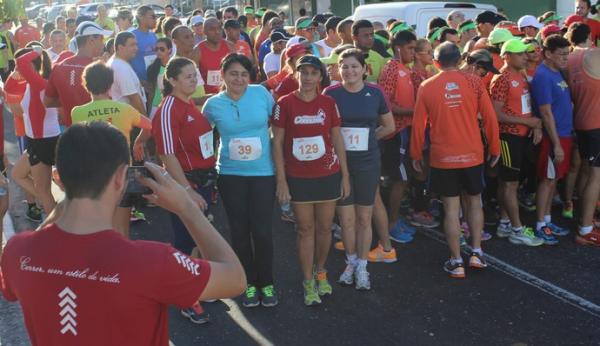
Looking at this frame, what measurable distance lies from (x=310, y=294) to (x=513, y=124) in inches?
95.2

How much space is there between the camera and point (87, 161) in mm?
1706

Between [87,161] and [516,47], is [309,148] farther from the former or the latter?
[87,161]

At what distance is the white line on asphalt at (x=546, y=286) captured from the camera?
4383 mm

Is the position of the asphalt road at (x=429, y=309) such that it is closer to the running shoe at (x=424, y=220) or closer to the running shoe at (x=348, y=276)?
the running shoe at (x=348, y=276)

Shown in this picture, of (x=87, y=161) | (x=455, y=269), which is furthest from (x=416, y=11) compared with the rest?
(x=87, y=161)

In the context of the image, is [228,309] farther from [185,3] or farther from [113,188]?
[185,3]

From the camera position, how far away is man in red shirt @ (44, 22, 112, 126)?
5.44 meters

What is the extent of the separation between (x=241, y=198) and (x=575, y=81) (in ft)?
11.0

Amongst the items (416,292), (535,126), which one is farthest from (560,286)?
(535,126)

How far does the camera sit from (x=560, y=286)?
473cm

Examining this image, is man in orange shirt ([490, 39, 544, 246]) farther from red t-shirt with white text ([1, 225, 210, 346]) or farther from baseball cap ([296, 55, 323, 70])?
red t-shirt with white text ([1, 225, 210, 346])

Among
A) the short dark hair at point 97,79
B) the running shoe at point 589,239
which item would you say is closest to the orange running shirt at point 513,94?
the running shoe at point 589,239

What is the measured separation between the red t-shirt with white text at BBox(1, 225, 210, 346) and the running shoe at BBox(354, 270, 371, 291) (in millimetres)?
3162

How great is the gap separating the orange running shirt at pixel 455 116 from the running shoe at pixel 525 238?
1136 millimetres
